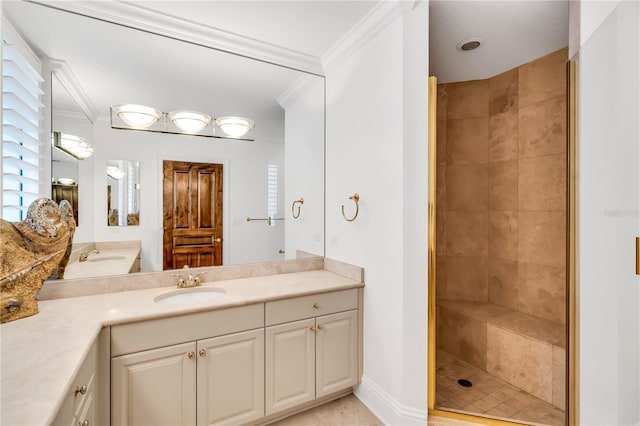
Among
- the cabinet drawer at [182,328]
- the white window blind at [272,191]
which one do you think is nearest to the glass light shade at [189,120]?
the white window blind at [272,191]

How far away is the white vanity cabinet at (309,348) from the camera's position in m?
1.77

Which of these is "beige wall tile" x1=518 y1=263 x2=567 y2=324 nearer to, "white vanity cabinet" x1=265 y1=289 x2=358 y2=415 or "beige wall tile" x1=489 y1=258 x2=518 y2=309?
"beige wall tile" x1=489 y1=258 x2=518 y2=309

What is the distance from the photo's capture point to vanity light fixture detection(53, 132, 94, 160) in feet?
5.60

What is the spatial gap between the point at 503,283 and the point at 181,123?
3.04m

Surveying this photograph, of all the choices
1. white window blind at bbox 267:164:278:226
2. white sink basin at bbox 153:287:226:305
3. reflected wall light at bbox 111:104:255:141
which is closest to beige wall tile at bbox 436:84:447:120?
white window blind at bbox 267:164:278:226

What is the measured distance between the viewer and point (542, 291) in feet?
8.18

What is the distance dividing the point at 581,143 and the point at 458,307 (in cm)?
181

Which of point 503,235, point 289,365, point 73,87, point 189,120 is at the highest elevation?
point 73,87

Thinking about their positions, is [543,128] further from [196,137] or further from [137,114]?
[137,114]

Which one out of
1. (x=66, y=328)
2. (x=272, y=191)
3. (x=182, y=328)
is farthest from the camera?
(x=272, y=191)

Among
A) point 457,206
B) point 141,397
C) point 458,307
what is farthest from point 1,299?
point 457,206

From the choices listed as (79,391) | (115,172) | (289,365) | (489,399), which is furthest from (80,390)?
(489,399)

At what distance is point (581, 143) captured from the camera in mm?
1422

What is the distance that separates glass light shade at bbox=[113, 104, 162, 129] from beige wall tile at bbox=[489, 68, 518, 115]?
289 centimetres
